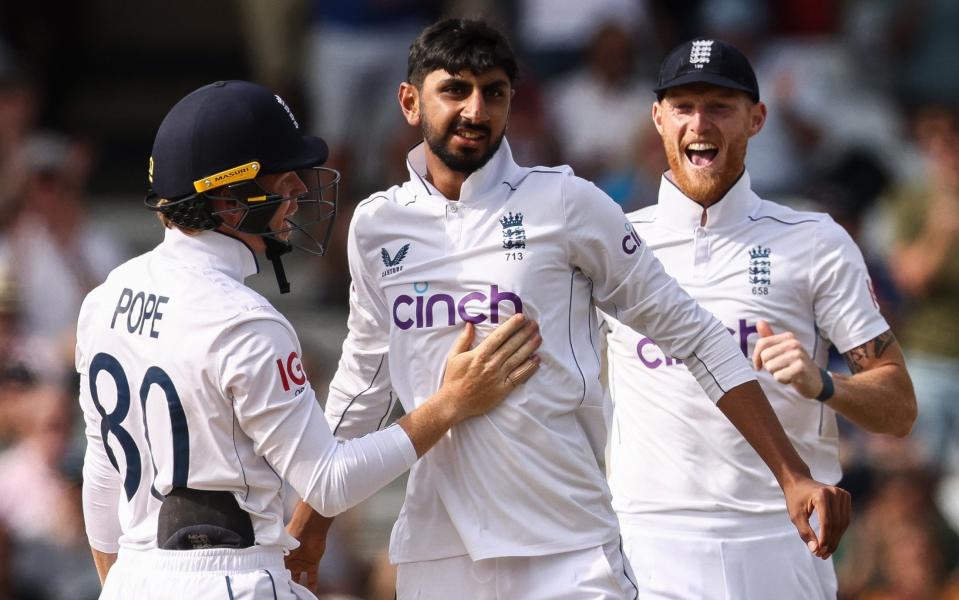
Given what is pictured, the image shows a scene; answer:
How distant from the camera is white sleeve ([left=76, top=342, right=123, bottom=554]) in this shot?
4617mm

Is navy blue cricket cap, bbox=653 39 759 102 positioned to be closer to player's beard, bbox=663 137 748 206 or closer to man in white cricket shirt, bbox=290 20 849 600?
player's beard, bbox=663 137 748 206

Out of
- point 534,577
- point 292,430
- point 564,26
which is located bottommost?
point 534,577

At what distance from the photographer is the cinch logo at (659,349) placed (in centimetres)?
530

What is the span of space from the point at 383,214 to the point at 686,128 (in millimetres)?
1138

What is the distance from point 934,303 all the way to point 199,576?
20.8ft

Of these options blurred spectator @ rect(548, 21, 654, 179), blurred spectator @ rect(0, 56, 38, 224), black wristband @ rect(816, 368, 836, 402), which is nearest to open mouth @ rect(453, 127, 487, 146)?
black wristband @ rect(816, 368, 836, 402)

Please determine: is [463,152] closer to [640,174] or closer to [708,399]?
[708,399]

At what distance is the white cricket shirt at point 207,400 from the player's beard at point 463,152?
0.67 meters

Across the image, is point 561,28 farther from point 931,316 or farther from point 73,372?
point 73,372

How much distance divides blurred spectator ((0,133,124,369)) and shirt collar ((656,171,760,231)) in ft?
16.8

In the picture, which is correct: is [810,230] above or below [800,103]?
below

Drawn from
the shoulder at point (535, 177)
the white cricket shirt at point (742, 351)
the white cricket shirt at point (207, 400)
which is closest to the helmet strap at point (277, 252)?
the white cricket shirt at point (207, 400)

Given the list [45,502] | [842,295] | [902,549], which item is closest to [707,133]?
[842,295]

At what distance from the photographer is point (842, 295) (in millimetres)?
5293
